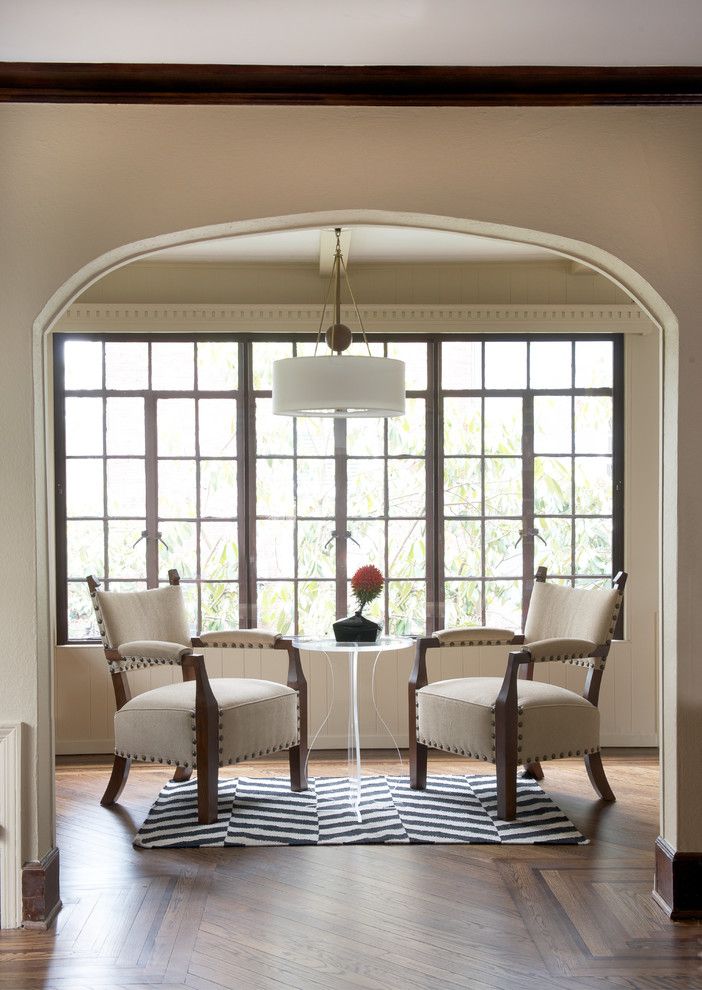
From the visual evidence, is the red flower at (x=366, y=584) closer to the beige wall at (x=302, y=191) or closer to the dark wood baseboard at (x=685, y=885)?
the beige wall at (x=302, y=191)

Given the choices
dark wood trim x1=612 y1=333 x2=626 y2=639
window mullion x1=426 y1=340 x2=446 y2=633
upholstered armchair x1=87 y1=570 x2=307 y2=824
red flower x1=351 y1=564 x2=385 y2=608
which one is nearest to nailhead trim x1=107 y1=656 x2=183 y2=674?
upholstered armchair x1=87 y1=570 x2=307 y2=824

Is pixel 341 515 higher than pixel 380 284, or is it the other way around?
pixel 380 284

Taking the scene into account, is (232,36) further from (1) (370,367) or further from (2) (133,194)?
(1) (370,367)

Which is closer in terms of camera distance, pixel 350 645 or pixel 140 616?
pixel 350 645

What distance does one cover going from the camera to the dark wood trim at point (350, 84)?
10.1ft

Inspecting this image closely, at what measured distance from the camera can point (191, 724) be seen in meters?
4.25

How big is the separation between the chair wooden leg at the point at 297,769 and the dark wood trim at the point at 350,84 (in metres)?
2.99

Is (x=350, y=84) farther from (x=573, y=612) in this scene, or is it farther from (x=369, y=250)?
(x=573, y=612)

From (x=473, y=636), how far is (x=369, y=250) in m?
2.20

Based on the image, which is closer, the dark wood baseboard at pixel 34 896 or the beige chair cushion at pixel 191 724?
the dark wood baseboard at pixel 34 896

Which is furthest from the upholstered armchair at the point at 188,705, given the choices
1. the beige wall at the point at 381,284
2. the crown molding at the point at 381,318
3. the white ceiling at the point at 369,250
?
the white ceiling at the point at 369,250

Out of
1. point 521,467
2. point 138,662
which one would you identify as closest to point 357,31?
point 138,662

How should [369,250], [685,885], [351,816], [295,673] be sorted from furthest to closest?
[369,250] < [295,673] < [351,816] < [685,885]

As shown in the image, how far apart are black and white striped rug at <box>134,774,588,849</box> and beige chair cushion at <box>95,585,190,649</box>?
2.51ft
